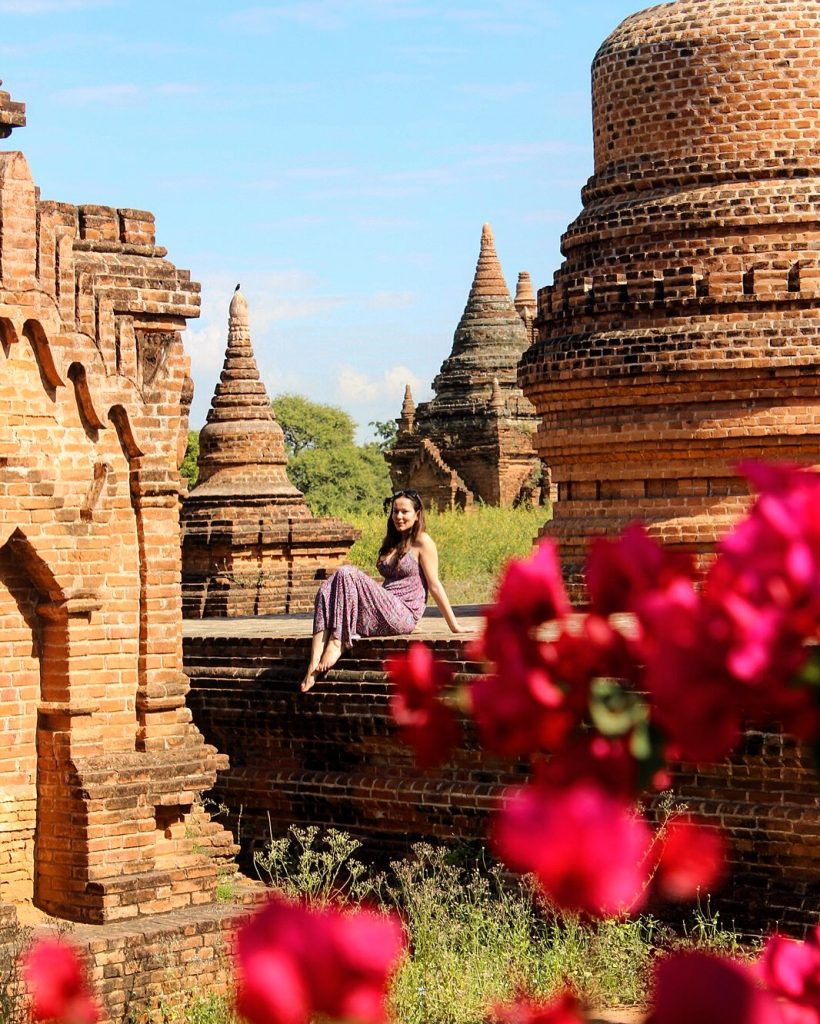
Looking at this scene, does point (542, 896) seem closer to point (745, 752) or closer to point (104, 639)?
point (745, 752)

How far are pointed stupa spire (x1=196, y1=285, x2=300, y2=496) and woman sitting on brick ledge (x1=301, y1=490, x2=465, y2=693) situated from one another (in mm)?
10404

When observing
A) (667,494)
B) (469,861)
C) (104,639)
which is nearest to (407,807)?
(469,861)

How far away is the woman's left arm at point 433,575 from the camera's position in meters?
11.3

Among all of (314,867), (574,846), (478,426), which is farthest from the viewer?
(478,426)

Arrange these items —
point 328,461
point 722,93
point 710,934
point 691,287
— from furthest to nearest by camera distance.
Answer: point 328,461 < point 722,93 < point 691,287 < point 710,934

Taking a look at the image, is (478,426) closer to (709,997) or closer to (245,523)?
(245,523)

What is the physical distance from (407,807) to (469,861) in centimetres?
62

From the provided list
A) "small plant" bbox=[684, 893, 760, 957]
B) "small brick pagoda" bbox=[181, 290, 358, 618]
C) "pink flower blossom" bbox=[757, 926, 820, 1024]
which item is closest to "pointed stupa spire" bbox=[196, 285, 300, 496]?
"small brick pagoda" bbox=[181, 290, 358, 618]

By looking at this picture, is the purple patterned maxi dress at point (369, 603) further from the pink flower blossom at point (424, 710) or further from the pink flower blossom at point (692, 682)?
the pink flower blossom at point (692, 682)

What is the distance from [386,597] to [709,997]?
8.96 meters

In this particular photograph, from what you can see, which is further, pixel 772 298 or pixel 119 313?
pixel 772 298

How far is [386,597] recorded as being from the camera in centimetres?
1143

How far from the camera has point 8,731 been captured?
32.1 ft

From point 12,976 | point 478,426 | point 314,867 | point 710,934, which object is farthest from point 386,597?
point 478,426
